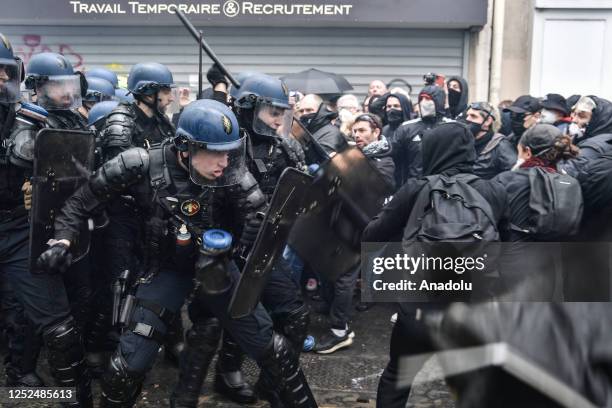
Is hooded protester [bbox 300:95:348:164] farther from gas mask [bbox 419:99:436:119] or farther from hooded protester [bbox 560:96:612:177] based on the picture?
hooded protester [bbox 560:96:612:177]

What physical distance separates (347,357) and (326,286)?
848 millimetres

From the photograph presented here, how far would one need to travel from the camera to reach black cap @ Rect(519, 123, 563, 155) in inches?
163

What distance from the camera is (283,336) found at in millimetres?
3775

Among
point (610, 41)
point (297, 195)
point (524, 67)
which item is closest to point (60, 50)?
point (524, 67)

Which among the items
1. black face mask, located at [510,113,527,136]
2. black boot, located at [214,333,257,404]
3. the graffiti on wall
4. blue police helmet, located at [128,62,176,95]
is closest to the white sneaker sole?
black boot, located at [214,333,257,404]

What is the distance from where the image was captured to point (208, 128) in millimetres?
3498

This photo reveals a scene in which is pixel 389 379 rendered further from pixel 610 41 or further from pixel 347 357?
pixel 610 41

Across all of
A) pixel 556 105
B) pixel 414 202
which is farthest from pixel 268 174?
pixel 556 105

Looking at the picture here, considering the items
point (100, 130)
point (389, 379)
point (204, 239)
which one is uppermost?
point (100, 130)

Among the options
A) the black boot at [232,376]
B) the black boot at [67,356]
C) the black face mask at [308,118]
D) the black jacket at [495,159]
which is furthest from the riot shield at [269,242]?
the black jacket at [495,159]

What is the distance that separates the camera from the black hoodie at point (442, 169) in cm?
350

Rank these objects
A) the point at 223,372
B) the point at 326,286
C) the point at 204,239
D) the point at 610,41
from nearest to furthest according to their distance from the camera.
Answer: the point at 204,239, the point at 223,372, the point at 326,286, the point at 610,41

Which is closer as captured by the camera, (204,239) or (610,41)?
(204,239)

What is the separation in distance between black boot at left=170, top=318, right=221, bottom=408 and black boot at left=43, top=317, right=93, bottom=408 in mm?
535
